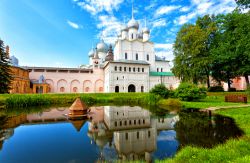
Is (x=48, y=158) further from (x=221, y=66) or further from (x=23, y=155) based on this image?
(x=221, y=66)

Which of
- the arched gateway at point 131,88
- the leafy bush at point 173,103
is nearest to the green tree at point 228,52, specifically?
the leafy bush at point 173,103

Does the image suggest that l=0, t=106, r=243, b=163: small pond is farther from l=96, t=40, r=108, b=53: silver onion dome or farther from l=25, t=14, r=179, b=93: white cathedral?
l=96, t=40, r=108, b=53: silver onion dome

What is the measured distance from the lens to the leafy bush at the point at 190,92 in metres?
21.2

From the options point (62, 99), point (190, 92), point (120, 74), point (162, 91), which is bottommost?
point (62, 99)

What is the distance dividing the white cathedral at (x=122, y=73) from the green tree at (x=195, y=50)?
453 inches

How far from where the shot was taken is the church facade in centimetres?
4081

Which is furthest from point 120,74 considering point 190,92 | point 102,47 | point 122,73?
point 102,47

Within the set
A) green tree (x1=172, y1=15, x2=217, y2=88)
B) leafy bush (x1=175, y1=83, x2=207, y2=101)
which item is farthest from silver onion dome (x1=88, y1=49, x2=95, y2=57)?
leafy bush (x1=175, y1=83, x2=207, y2=101)

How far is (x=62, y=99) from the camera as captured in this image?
2555cm

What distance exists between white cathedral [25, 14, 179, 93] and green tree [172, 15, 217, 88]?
1150 cm

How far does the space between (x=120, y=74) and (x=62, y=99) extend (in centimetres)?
1773

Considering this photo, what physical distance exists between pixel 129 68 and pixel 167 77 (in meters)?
11.1

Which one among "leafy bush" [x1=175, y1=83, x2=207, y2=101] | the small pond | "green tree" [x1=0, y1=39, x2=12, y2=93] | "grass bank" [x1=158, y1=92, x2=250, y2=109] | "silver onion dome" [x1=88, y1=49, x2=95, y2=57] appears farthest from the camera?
"silver onion dome" [x1=88, y1=49, x2=95, y2=57]

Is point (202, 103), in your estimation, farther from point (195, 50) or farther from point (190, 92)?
point (195, 50)
